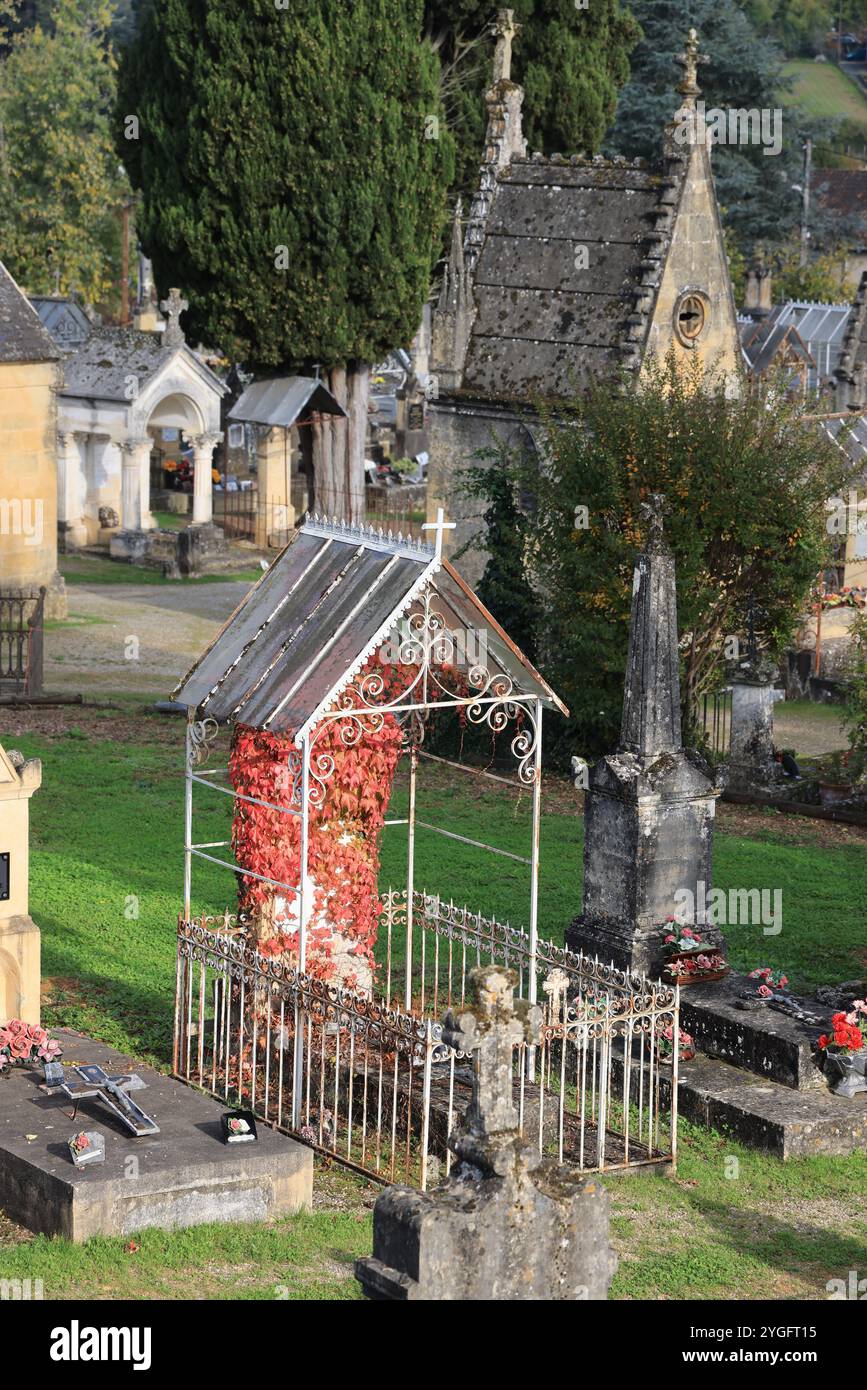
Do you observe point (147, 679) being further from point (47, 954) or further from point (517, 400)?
point (47, 954)

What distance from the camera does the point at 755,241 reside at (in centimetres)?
6562

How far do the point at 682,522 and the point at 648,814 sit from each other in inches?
296

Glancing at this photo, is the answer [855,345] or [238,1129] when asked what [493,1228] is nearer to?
[238,1129]

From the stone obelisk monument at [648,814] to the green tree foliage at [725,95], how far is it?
43932 millimetres

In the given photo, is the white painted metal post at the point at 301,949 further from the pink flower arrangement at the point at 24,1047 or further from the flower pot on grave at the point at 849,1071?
the flower pot on grave at the point at 849,1071

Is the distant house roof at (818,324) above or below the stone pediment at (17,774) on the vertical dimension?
above

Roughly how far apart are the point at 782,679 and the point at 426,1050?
58.9ft

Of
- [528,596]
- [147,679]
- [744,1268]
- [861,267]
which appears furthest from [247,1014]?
[861,267]

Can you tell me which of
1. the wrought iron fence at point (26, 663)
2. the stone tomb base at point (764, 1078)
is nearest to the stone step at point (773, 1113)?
the stone tomb base at point (764, 1078)

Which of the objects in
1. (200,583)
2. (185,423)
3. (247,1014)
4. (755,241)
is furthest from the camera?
(755,241)

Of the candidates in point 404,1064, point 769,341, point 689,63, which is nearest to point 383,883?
point 404,1064

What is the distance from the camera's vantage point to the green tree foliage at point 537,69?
41.5 m

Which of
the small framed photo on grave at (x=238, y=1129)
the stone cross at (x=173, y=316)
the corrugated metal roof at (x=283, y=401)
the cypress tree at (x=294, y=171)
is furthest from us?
the stone cross at (x=173, y=316)

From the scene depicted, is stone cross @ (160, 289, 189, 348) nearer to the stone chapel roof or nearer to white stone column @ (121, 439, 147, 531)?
white stone column @ (121, 439, 147, 531)
